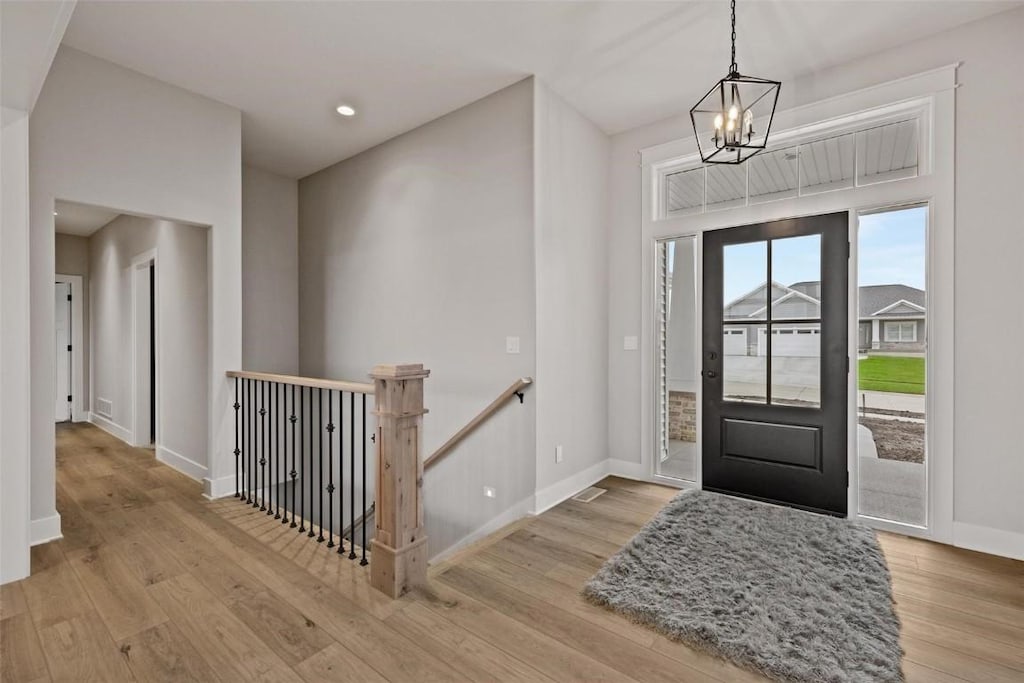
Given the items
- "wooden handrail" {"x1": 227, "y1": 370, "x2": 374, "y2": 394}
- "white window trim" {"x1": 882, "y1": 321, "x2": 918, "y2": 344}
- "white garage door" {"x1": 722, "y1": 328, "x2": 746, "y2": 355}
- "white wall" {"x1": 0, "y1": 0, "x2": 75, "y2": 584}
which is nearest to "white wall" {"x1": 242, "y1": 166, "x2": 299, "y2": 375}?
"wooden handrail" {"x1": 227, "y1": 370, "x2": 374, "y2": 394}

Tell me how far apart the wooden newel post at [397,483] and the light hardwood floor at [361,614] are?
10cm

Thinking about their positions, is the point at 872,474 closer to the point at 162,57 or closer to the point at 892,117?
the point at 892,117

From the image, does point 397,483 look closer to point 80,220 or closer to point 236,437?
point 236,437

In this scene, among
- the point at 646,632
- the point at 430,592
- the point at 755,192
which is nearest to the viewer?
the point at 646,632

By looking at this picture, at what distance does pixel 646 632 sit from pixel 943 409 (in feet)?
7.44

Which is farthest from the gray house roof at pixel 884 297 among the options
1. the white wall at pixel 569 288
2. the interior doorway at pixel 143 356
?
the interior doorway at pixel 143 356

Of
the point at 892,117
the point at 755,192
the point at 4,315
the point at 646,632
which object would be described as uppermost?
the point at 892,117

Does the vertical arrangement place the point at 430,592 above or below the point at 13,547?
below

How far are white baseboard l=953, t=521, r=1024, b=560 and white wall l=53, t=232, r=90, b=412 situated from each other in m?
9.41

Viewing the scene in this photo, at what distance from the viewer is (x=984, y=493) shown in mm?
2699

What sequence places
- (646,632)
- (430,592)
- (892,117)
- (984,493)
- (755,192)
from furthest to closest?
(755,192)
(892,117)
(984,493)
(430,592)
(646,632)

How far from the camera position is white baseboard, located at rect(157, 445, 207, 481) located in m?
4.05

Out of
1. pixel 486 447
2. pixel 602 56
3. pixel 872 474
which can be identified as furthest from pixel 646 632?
pixel 602 56

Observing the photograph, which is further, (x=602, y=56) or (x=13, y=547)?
(x=602, y=56)
